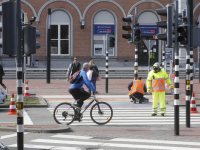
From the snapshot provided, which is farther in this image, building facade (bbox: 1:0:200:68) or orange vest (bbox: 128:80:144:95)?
building facade (bbox: 1:0:200:68)

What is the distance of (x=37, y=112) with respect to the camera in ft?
52.2

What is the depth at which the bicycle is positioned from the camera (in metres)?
12.8

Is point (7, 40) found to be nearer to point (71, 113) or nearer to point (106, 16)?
point (71, 113)

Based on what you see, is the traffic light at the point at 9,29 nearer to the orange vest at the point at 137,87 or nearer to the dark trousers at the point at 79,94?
the dark trousers at the point at 79,94

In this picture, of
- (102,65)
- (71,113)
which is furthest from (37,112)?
(102,65)

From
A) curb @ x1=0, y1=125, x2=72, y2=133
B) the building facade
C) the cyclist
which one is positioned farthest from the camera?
the building facade

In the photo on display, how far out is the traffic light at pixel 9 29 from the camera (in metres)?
7.83

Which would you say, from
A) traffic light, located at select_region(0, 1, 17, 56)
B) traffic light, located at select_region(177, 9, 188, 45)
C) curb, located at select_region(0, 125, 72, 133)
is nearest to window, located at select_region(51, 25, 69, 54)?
curb, located at select_region(0, 125, 72, 133)

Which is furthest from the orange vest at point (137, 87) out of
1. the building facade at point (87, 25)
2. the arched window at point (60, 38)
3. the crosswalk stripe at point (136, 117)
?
the arched window at point (60, 38)

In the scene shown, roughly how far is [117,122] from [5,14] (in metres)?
6.50

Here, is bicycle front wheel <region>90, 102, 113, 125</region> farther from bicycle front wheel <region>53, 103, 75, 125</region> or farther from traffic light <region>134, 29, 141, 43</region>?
traffic light <region>134, 29, 141, 43</region>

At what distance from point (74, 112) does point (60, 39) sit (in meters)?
29.9

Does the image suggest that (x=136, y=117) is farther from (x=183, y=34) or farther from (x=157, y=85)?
(x=183, y=34)

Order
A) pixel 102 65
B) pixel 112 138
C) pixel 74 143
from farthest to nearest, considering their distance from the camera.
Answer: pixel 102 65 → pixel 112 138 → pixel 74 143
